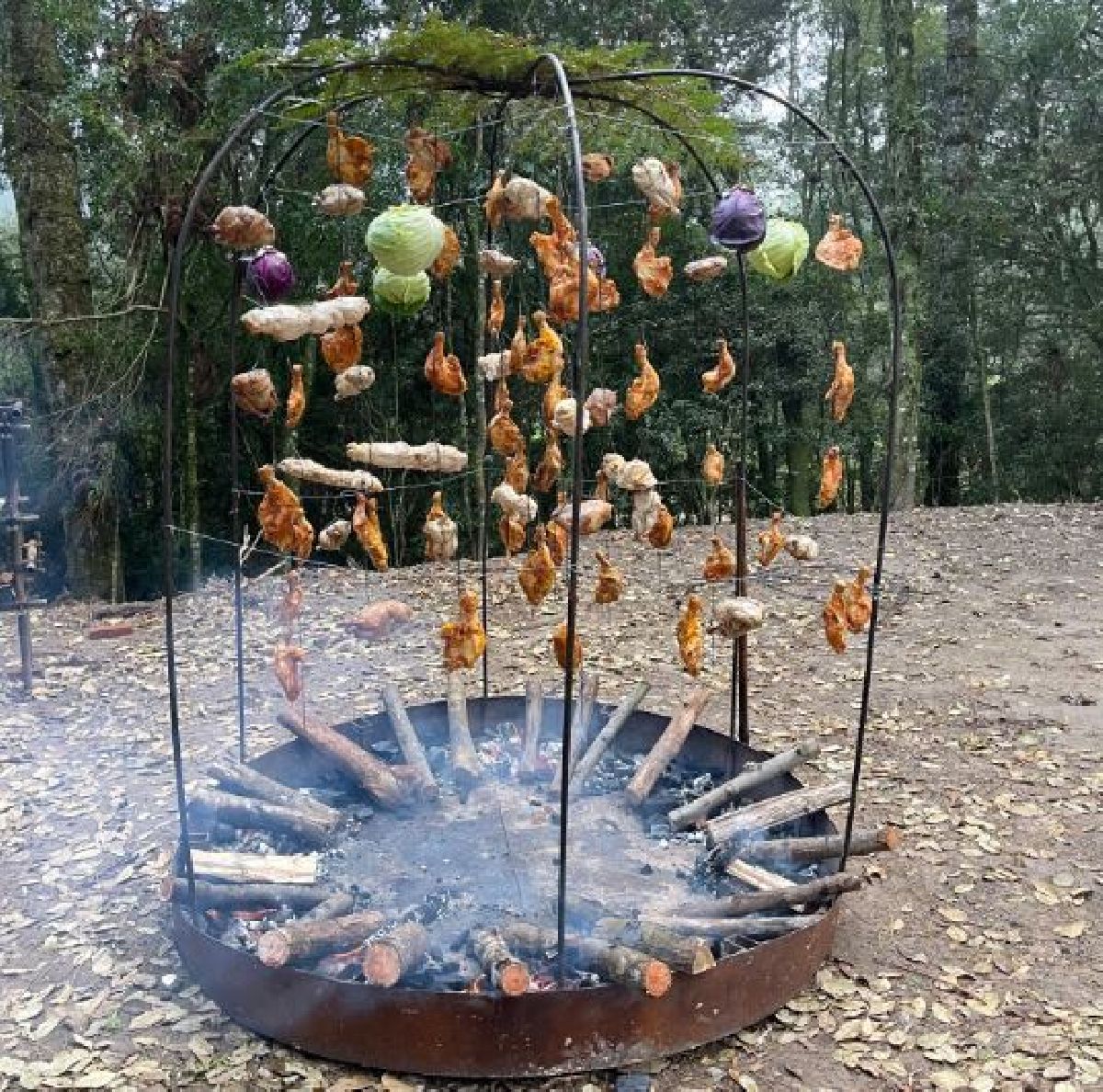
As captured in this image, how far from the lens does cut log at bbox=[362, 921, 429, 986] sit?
274 cm

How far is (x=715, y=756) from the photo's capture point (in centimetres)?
428

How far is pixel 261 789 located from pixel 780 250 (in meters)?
2.59

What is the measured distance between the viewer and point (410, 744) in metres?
4.29

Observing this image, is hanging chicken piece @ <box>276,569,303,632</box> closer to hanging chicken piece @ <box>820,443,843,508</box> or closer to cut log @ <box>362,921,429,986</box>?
cut log @ <box>362,921,429,986</box>

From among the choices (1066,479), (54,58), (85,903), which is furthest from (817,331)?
(85,903)

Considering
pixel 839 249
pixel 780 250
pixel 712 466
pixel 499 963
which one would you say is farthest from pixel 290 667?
pixel 839 249

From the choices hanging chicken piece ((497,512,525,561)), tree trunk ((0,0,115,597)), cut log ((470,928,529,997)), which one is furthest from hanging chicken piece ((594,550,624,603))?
tree trunk ((0,0,115,597))

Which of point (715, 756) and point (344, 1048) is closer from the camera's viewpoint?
point (344, 1048)

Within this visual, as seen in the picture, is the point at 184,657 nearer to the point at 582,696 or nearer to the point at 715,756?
the point at 582,696

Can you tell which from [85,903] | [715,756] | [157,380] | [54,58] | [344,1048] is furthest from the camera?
[157,380]

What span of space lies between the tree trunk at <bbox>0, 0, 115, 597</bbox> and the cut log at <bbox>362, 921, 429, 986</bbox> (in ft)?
22.7

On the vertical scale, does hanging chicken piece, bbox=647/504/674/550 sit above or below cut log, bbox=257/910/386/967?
above

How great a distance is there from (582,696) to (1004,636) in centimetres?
364

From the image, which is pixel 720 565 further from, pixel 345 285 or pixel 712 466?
pixel 345 285
